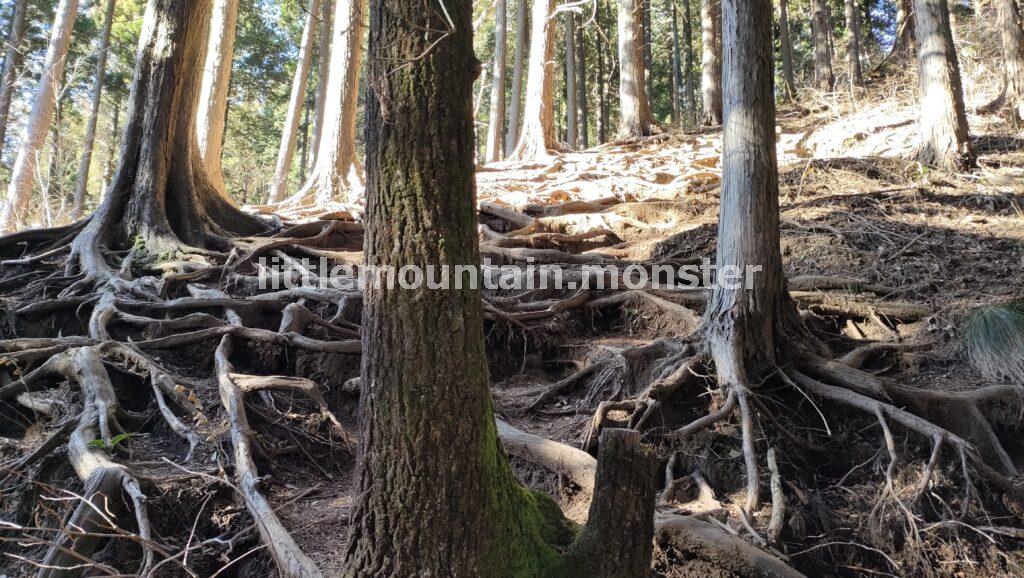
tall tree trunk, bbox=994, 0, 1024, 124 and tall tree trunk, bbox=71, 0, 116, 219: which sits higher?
tall tree trunk, bbox=71, 0, 116, 219

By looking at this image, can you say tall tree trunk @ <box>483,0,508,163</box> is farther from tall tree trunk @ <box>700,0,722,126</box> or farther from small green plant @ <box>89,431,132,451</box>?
small green plant @ <box>89,431,132,451</box>

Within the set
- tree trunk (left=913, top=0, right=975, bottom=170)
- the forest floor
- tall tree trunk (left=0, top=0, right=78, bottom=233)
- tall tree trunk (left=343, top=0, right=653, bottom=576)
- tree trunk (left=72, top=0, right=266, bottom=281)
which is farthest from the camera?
tall tree trunk (left=0, top=0, right=78, bottom=233)

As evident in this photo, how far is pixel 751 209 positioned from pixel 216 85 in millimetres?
8470

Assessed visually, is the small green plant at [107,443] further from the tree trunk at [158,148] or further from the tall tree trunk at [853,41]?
the tall tree trunk at [853,41]

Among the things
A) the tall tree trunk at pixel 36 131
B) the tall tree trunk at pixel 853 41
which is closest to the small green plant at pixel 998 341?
the tall tree trunk at pixel 36 131

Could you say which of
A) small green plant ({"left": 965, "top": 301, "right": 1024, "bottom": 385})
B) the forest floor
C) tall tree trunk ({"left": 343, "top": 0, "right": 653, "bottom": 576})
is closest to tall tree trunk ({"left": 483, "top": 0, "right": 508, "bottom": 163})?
the forest floor

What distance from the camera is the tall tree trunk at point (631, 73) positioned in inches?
539

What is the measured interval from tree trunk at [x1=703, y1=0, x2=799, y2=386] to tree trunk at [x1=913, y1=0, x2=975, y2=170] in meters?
4.89

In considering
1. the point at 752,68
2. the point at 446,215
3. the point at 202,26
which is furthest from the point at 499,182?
the point at 446,215

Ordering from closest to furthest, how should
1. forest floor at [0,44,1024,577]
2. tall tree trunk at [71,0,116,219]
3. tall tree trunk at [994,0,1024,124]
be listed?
forest floor at [0,44,1024,577] → tall tree trunk at [994,0,1024,124] → tall tree trunk at [71,0,116,219]

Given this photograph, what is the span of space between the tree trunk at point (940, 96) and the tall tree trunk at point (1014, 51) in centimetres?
174

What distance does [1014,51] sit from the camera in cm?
925

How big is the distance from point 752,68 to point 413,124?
3273 mm

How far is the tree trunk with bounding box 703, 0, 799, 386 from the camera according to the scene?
4762 mm
